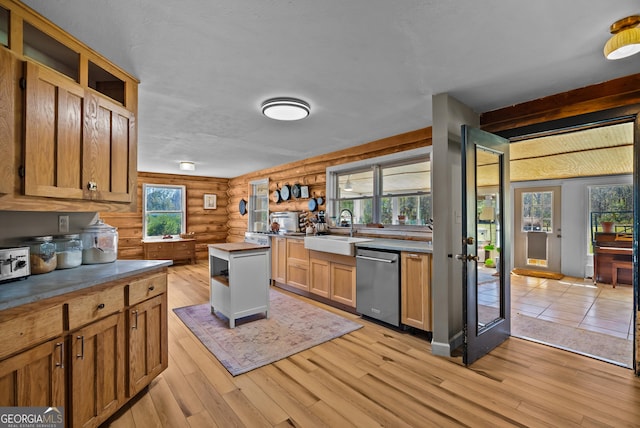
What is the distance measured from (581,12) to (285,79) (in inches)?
73.7

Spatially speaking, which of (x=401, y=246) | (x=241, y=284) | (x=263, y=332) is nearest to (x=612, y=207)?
(x=401, y=246)

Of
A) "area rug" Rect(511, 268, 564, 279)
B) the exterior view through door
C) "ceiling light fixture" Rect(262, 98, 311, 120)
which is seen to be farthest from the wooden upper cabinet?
the exterior view through door

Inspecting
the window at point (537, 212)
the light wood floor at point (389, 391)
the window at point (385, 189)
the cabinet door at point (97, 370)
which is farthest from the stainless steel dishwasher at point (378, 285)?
the window at point (537, 212)

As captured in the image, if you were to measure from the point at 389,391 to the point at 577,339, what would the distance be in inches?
88.6

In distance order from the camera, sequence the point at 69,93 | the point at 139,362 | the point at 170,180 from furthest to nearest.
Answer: the point at 170,180 → the point at 139,362 → the point at 69,93

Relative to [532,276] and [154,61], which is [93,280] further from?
[532,276]

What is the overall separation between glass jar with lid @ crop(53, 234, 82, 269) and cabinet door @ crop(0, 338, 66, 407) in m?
0.71

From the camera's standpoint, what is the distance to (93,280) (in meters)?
1.61

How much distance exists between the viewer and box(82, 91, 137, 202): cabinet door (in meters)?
1.89

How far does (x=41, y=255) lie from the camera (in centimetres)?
174

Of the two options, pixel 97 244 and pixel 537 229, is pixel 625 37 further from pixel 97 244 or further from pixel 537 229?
pixel 537 229

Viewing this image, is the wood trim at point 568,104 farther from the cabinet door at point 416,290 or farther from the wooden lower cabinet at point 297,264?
the wooden lower cabinet at point 297,264

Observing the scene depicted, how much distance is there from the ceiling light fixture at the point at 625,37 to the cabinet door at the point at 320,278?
3.26 meters

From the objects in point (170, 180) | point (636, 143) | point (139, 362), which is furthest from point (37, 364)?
point (170, 180)
